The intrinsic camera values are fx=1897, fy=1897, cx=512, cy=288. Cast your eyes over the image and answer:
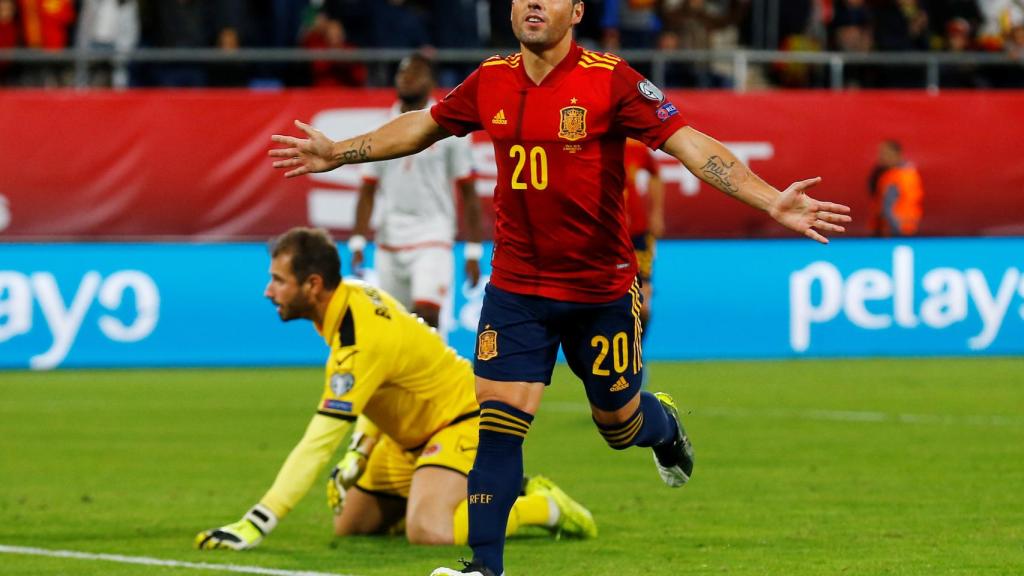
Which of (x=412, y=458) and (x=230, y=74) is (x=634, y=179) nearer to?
(x=412, y=458)

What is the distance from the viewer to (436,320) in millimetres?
13086

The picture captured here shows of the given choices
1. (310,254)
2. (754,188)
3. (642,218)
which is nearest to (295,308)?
(310,254)

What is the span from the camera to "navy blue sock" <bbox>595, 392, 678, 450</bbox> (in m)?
7.50

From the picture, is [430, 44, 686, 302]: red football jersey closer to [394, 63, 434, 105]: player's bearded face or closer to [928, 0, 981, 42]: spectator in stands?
[394, 63, 434, 105]: player's bearded face

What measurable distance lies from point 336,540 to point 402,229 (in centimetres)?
450

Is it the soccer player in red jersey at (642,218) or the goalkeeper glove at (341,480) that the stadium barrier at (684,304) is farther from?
the goalkeeper glove at (341,480)

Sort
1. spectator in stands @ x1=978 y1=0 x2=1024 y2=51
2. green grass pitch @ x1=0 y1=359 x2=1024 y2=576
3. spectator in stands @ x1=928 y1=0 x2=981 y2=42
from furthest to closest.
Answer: spectator in stands @ x1=928 y1=0 x2=981 y2=42
spectator in stands @ x1=978 y1=0 x2=1024 y2=51
green grass pitch @ x1=0 y1=359 x2=1024 y2=576

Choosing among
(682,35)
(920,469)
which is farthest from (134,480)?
(682,35)

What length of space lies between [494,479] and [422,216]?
631cm

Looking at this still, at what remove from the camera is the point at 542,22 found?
22.4 ft

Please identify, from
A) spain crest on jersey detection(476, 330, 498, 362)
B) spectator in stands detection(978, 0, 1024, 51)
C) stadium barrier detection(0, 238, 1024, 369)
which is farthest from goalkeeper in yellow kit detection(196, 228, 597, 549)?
spectator in stands detection(978, 0, 1024, 51)

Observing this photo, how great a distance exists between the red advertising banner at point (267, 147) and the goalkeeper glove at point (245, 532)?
1247 cm

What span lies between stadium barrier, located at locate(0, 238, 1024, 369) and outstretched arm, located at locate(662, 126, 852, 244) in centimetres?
1148

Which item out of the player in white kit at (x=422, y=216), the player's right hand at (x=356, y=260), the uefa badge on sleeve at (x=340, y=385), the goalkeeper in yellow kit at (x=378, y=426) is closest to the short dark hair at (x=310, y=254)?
the goalkeeper in yellow kit at (x=378, y=426)
